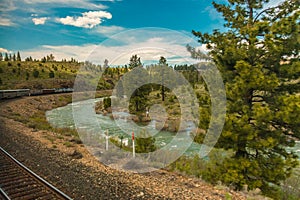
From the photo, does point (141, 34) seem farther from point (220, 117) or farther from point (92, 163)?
point (92, 163)

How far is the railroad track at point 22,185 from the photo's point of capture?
245 inches

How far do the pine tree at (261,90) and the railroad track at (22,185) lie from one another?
19.1 feet

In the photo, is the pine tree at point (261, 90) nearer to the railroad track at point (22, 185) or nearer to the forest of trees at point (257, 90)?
the forest of trees at point (257, 90)

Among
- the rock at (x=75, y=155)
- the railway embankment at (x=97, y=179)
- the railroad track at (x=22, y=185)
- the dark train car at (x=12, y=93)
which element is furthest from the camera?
the dark train car at (x=12, y=93)

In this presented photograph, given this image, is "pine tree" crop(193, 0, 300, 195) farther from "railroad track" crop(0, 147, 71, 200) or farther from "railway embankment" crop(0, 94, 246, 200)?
"railroad track" crop(0, 147, 71, 200)

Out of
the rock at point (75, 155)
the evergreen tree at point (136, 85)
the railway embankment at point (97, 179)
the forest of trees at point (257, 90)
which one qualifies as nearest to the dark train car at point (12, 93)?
the evergreen tree at point (136, 85)

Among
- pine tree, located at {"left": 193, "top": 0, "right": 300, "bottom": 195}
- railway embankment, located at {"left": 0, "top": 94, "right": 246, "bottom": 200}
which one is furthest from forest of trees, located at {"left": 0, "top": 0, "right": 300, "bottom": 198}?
railway embankment, located at {"left": 0, "top": 94, "right": 246, "bottom": 200}

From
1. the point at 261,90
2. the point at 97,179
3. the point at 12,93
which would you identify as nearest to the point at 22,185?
the point at 97,179

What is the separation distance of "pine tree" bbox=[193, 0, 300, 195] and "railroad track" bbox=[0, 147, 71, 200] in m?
5.83

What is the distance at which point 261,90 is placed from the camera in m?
8.62

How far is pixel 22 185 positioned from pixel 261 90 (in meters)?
8.21

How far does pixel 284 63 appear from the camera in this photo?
8.57 meters

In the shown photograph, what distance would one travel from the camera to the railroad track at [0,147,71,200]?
6227mm

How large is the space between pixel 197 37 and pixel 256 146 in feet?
15.9
